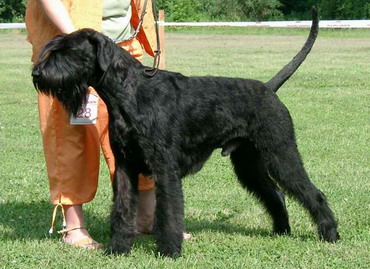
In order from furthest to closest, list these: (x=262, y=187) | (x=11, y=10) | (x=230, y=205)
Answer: (x=11, y=10) → (x=230, y=205) → (x=262, y=187)

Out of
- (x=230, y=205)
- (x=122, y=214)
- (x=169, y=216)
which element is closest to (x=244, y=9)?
(x=230, y=205)

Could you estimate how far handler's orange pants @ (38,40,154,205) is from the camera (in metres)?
5.30

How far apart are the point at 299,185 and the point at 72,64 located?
1.88 m

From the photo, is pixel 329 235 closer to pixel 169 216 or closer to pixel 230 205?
pixel 169 216

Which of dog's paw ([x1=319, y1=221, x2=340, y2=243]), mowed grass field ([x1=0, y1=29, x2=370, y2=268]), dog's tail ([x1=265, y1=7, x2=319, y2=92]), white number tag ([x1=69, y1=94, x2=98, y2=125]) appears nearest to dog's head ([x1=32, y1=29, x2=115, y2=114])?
white number tag ([x1=69, y1=94, x2=98, y2=125])

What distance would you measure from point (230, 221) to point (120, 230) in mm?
1367

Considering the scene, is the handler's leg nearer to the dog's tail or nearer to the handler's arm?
the handler's arm

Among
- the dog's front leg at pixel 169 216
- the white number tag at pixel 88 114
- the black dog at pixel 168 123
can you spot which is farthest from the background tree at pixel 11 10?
the dog's front leg at pixel 169 216

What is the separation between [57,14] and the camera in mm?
4910

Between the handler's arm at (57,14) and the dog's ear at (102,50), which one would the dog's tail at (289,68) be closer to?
the dog's ear at (102,50)

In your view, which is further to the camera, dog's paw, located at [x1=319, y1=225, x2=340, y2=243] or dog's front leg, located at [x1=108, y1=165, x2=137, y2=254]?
dog's paw, located at [x1=319, y1=225, x2=340, y2=243]

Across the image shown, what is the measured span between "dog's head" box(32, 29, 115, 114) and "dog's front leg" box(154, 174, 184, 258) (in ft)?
2.52

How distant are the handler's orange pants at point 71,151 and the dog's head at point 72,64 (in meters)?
0.52

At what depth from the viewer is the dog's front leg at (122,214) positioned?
501 cm
